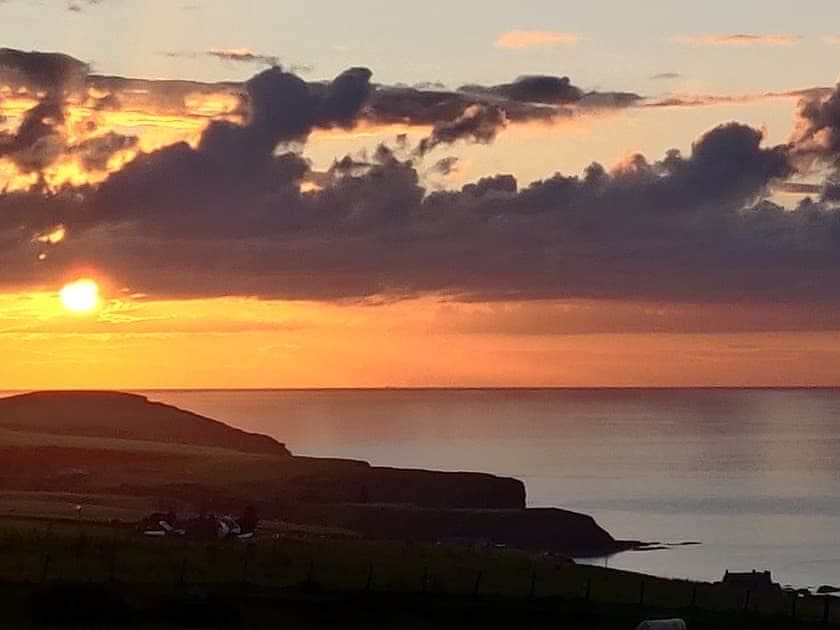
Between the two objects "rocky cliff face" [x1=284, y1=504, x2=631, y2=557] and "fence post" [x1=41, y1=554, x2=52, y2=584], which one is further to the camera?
"rocky cliff face" [x1=284, y1=504, x2=631, y2=557]

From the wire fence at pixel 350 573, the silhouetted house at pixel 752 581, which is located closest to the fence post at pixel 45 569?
the wire fence at pixel 350 573

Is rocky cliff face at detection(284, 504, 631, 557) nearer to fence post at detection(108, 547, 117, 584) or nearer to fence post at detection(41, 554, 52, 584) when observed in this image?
fence post at detection(108, 547, 117, 584)

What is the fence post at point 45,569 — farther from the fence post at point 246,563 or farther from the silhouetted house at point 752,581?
the silhouetted house at point 752,581

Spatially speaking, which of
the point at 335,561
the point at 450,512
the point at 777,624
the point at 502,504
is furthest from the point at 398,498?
the point at 777,624

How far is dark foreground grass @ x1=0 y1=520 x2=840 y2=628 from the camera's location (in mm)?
48719

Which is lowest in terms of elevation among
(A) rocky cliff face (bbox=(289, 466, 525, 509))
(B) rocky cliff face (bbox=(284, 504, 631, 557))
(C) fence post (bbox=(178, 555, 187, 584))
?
(C) fence post (bbox=(178, 555, 187, 584))

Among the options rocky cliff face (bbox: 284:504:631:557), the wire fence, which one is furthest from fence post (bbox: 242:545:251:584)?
rocky cliff face (bbox: 284:504:631:557)

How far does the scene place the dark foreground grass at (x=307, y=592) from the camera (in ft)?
160

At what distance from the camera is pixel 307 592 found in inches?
2137

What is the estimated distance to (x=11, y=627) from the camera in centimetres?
4547

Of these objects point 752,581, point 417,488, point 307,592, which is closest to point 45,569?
point 307,592

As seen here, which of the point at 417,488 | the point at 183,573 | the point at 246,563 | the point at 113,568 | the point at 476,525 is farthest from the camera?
the point at 417,488

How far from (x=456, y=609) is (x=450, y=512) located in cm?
9209

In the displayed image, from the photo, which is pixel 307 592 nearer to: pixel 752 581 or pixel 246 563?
pixel 246 563
